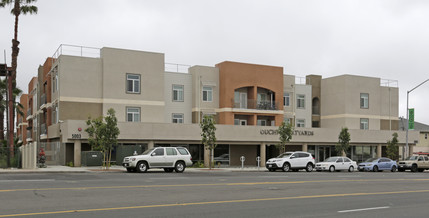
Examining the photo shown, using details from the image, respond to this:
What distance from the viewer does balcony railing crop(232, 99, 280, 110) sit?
49.2 m

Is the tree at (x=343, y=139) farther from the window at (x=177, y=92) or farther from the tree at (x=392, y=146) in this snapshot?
the window at (x=177, y=92)

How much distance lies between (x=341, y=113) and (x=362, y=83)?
4299mm

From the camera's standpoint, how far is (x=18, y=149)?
32.8m

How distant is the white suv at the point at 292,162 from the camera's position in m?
36.7

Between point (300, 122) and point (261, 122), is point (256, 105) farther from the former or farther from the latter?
point (300, 122)

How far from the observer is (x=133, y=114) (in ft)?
145

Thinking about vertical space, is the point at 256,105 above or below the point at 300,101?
below

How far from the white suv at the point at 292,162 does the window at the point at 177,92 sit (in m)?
13.9

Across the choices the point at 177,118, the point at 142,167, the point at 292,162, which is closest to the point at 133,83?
the point at 177,118

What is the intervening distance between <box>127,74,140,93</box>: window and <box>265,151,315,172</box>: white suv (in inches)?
564

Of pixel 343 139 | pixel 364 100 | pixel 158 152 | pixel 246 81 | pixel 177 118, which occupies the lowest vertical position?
pixel 158 152

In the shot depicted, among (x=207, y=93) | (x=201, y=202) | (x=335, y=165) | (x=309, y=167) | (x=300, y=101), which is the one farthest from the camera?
(x=300, y=101)

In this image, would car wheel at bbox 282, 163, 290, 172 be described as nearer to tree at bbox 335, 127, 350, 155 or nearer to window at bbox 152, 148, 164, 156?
window at bbox 152, 148, 164, 156

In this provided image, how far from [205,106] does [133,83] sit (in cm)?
777
